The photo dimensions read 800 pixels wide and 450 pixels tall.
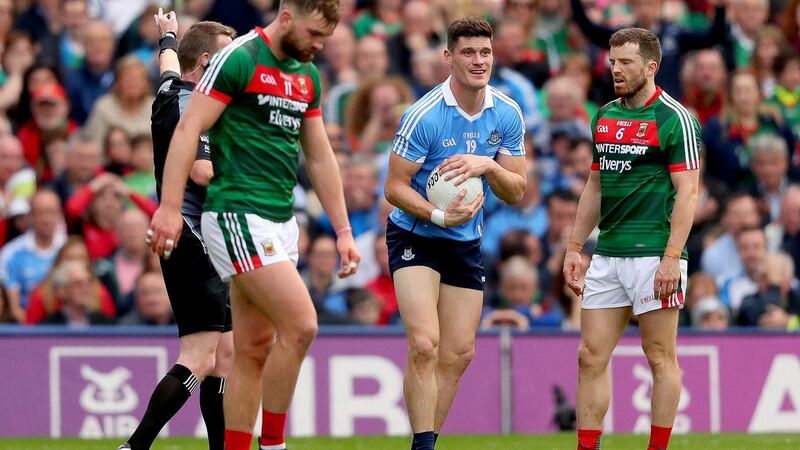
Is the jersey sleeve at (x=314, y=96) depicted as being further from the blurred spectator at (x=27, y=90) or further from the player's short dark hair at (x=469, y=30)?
the blurred spectator at (x=27, y=90)

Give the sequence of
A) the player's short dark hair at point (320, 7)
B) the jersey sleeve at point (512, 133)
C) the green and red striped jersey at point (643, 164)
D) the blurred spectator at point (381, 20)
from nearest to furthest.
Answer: the player's short dark hair at point (320, 7) < the green and red striped jersey at point (643, 164) < the jersey sleeve at point (512, 133) < the blurred spectator at point (381, 20)

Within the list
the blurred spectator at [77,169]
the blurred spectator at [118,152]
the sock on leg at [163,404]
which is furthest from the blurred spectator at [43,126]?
the sock on leg at [163,404]

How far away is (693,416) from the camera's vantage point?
549 inches

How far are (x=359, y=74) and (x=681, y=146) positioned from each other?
8.09 meters

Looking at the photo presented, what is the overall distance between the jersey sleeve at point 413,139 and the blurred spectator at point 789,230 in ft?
23.2

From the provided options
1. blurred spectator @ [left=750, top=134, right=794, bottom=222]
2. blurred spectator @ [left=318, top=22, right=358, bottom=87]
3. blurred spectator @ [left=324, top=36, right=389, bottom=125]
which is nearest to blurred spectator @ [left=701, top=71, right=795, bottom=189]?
blurred spectator @ [left=750, top=134, right=794, bottom=222]

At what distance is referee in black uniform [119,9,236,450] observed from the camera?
8750 mm

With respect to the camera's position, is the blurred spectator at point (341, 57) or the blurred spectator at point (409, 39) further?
the blurred spectator at point (409, 39)

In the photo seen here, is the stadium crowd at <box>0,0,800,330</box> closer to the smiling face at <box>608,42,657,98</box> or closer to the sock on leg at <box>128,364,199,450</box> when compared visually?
the sock on leg at <box>128,364,199,450</box>

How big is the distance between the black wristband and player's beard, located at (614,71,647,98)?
8.87ft

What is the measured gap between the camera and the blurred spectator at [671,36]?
16.7 meters

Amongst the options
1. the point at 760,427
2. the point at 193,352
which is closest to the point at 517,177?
the point at 193,352

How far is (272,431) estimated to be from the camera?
26.3 feet

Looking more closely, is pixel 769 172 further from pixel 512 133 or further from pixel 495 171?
pixel 495 171
